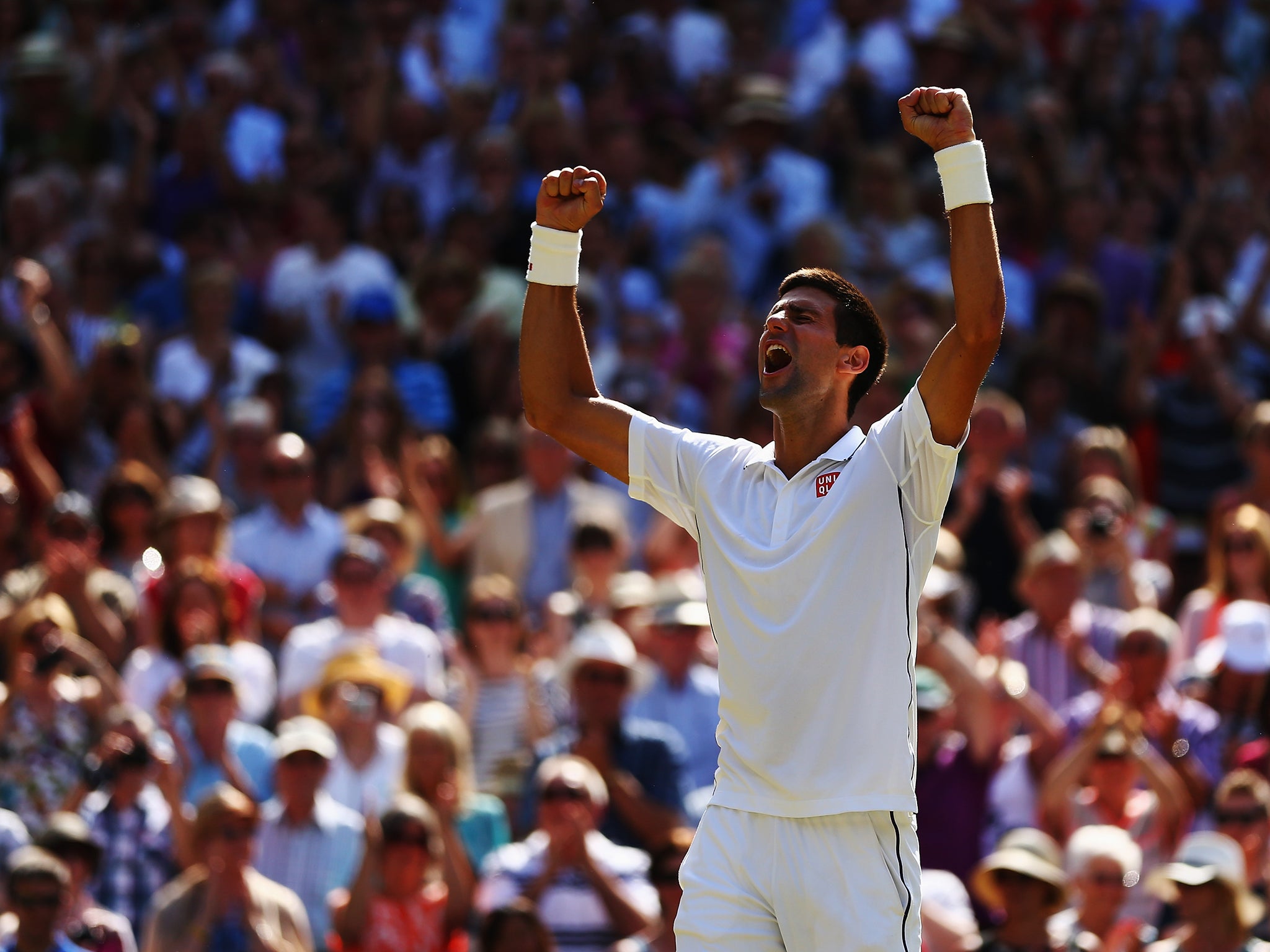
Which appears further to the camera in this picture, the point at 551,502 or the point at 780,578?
the point at 551,502

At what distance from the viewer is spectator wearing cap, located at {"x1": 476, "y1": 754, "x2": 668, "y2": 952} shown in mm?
7832

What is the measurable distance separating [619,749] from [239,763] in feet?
5.30

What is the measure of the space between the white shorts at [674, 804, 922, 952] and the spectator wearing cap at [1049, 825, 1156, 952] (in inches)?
135

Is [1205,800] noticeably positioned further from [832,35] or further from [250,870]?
[832,35]

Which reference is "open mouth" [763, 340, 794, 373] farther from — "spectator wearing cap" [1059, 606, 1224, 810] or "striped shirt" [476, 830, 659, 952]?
"spectator wearing cap" [1059, 606, 1224, 810]

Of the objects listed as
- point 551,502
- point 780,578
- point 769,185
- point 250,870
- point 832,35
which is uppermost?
point 832,35

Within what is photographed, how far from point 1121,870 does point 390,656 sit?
345cm

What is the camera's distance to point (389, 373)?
38.3 feet

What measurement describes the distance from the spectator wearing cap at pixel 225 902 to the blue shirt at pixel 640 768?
1.10 meters

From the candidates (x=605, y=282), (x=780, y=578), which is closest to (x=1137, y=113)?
(x=605, y=282)

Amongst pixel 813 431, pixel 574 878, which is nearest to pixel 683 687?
pixel 574 878

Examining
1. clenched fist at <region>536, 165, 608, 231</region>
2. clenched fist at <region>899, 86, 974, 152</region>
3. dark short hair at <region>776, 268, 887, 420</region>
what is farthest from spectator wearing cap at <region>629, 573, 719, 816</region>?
clenched fist at <region>899, 86, 974, 152</region>

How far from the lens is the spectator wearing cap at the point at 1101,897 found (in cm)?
759

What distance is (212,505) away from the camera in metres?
9.81
